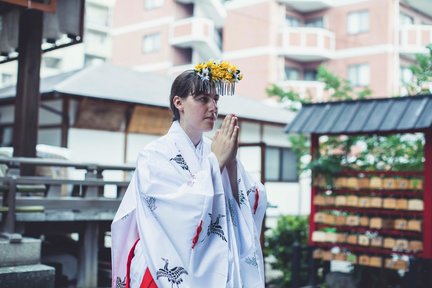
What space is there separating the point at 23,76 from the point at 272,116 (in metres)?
10.3

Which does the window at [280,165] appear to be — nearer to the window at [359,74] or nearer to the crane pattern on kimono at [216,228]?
the window at [359,74]

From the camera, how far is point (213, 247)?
8.68 feet

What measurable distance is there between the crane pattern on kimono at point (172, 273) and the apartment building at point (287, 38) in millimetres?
20133

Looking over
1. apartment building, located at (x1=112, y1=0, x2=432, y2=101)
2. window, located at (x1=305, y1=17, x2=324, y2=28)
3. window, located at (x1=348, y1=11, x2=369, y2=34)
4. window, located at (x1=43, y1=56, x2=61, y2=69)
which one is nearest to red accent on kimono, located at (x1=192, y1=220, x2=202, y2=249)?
apartment building, located at (x1=112, y1=0, x2=432, y2=101)

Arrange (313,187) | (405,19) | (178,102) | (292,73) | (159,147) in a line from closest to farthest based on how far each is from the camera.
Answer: (159,147) < (178,102) < (313,187) < (405,19) < (292,73)

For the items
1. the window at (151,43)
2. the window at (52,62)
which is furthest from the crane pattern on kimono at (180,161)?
the window at (52,62)

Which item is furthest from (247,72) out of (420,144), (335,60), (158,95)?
(420,144)

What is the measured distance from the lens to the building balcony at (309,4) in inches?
992

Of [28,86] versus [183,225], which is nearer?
[183,225]

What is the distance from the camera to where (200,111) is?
283cm

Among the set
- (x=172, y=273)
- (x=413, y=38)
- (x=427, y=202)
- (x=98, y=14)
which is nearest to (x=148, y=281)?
(x=172, y=273)

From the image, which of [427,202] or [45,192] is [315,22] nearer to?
[427,202]

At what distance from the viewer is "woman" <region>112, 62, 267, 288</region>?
8.59 ft

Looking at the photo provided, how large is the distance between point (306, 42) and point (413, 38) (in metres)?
4.52
